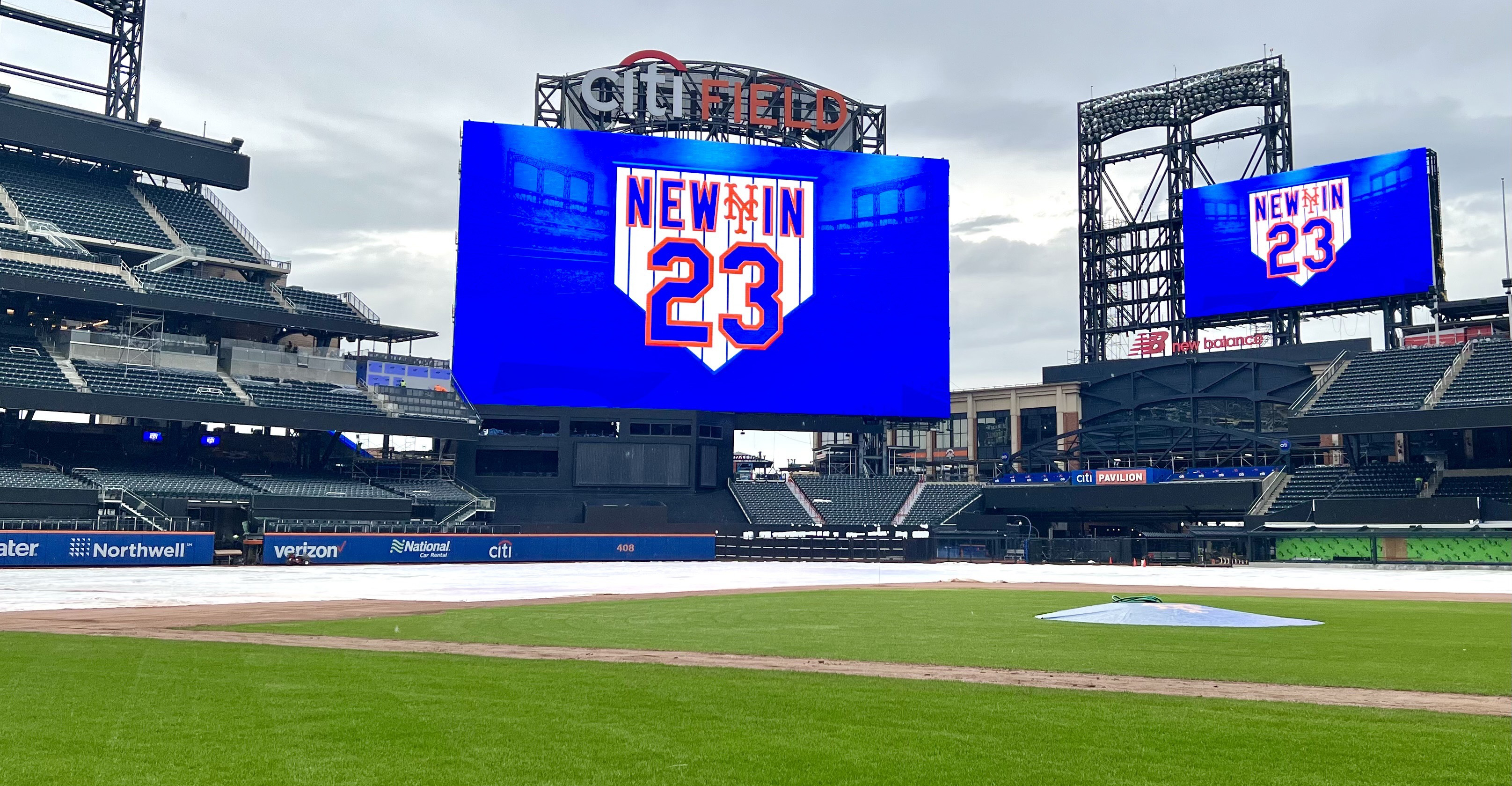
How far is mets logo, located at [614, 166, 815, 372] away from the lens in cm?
7175

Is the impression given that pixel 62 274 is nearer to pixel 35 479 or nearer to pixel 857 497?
pixel 35 479

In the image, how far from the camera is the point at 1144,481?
74.6 metres

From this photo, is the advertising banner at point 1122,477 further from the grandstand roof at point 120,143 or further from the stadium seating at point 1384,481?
the grandstand roof at point 120,143

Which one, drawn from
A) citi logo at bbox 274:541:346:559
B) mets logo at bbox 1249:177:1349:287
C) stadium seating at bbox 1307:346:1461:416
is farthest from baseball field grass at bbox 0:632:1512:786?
mets logo at bbox 1249:177:1349:287

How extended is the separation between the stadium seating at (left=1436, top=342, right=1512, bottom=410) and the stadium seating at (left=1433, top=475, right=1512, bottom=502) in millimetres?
3863

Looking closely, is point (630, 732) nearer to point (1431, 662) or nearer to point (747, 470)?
point (1431, 662)

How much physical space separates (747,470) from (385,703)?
80022 mm

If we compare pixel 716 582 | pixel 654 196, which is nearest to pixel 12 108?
pixel 654 196

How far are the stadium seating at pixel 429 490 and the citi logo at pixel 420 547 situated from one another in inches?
282

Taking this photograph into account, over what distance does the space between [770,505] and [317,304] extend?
100ft

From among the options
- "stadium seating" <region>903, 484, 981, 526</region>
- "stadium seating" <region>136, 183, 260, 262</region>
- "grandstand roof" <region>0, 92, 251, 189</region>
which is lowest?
"stadium seating" <region>903, 484, 981, 526</region>

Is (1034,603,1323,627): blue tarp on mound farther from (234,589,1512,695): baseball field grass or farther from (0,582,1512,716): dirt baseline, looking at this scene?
(0,582,1512,716): dirt baseline

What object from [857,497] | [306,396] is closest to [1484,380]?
[857,497]

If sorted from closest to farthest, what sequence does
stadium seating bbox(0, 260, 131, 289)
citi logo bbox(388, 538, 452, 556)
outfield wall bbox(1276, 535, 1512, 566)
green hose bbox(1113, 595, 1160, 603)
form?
1. green hose bbox(1113, 595, 1160, 603)
2. outfield wall bbox(1276, 535, 1512, 566)
3. stadium seating bbox(0, 260, 131, 289)
4. citi logo bbox(388, 538, 452, 556)
